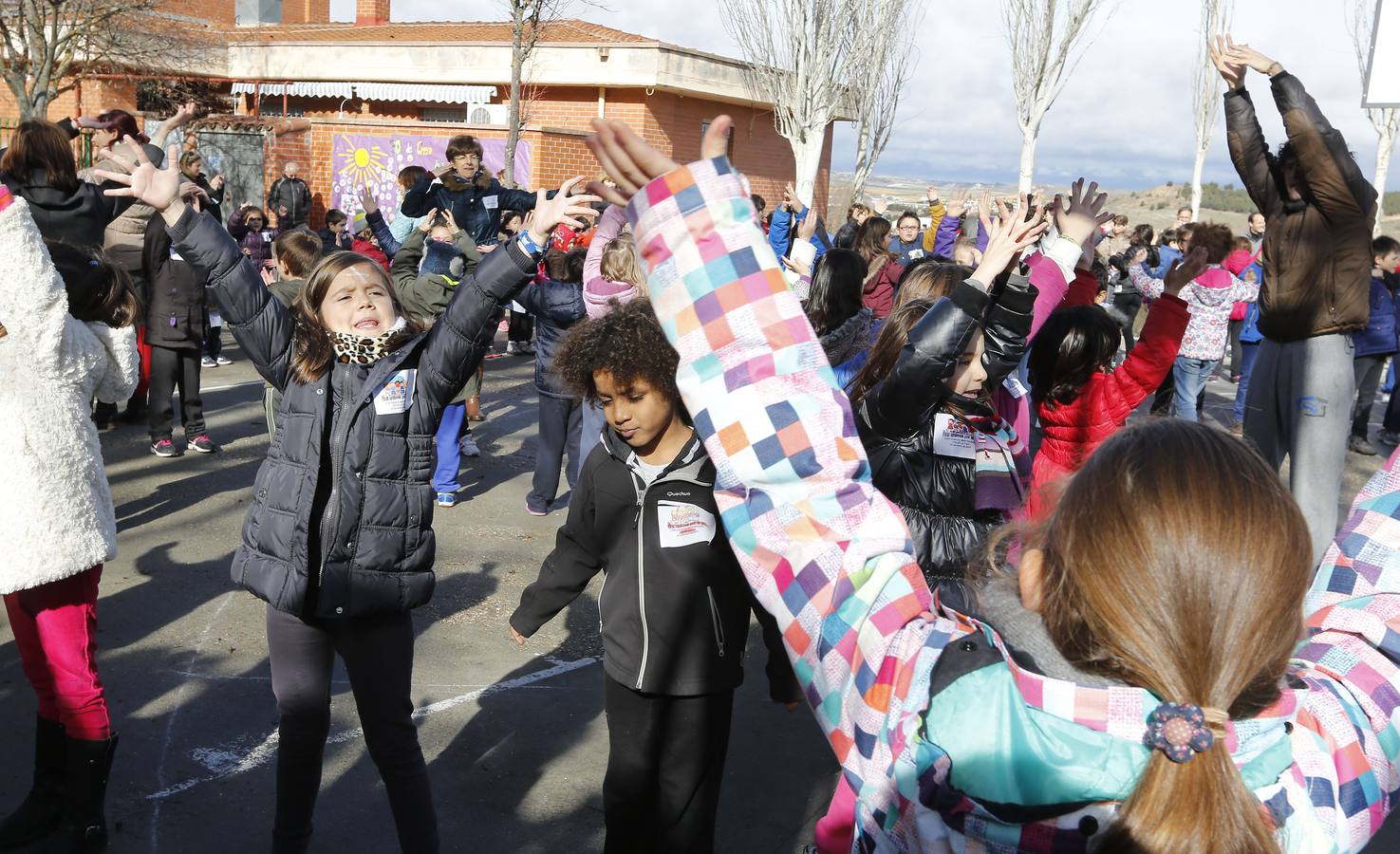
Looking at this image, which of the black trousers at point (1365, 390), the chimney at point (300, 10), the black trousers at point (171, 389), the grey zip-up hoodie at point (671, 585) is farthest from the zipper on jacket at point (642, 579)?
the chimney at point (300, 10)

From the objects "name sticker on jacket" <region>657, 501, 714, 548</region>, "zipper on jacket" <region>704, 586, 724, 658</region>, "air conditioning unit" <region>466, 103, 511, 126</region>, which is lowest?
"zipper on jacket" <region>704, 586, 724, 658</region>

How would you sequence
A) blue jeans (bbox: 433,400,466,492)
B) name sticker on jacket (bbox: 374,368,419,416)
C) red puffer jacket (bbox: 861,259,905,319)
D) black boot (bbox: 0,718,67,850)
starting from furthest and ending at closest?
1. red puffer jacket (bbox: 861,259,905,319)
2. blue jeans (bbox: 433,400,466,492)
3. black boot (bbox: 0,718,67,850)
4. name sticker on jacket (bbox: 374,368,419,416)

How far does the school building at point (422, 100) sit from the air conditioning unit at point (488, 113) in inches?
1.4

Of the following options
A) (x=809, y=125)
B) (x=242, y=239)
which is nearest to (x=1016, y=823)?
(x=242, y=239)

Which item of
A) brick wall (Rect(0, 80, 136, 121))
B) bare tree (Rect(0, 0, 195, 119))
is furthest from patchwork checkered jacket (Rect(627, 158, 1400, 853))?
brick wall (Rect(0, 80, 136, 121))

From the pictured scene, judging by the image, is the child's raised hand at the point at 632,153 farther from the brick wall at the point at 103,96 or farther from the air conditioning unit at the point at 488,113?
the brick wall at the point at 103,96

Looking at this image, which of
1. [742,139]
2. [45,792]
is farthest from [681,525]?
[742,139]

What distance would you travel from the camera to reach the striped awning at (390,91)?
85.1ft

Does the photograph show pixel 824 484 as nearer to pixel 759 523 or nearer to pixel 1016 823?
pixel 759 523

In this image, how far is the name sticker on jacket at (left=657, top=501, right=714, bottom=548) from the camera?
9.78 feet

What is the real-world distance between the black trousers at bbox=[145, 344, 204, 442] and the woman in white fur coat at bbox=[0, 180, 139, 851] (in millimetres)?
4749

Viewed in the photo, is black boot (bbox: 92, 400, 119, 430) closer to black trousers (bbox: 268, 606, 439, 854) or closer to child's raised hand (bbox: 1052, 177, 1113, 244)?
black trousers (bbox: 268, 606, 439, 854)

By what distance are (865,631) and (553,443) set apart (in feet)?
19.8

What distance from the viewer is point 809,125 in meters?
24.5
